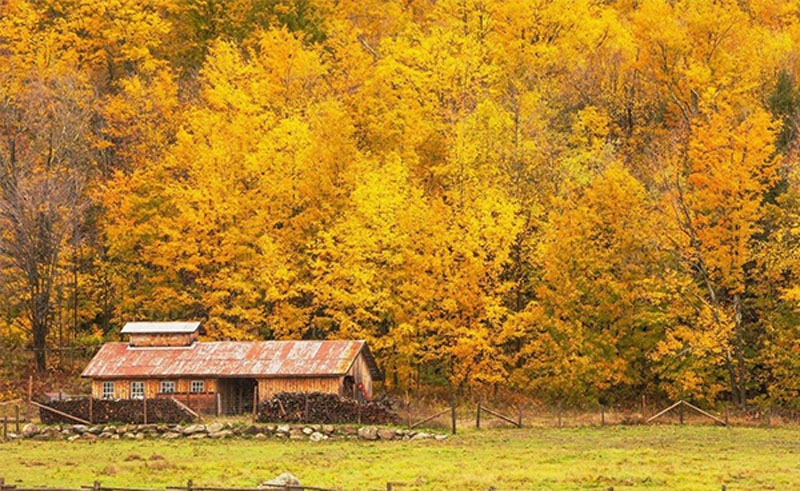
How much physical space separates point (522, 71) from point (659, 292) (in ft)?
88.8

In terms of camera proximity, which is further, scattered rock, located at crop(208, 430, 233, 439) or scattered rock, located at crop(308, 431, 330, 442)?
scattered rock, located at crop(208, 430, 233, 439)

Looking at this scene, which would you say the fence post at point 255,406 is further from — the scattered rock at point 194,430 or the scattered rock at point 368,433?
the scattered rock at point 368,433

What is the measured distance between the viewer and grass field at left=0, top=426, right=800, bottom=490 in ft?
130

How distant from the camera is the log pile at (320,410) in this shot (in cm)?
5825

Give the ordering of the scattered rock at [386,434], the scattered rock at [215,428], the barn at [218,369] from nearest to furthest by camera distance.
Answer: the scattered rock at [386,434] → the scattered rock at [215,428] → the barn at [218,369]

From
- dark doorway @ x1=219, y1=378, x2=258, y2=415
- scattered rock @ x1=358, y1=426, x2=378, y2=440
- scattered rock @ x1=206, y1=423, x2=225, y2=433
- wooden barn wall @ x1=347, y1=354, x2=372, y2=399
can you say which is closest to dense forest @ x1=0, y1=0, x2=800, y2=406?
wooden barn wall @ x1=347, y1=354, x2=372, y2=399

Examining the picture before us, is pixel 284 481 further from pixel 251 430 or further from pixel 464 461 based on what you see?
pixel 251 430

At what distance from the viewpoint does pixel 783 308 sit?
65.4 meters

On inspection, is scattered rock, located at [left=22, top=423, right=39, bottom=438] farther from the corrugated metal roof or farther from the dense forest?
the dense forest

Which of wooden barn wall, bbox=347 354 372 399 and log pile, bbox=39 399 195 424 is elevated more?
wooden barn wall, bbox=347 354 372 399

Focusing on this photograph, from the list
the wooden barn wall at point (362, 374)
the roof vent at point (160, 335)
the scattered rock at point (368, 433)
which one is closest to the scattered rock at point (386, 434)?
the scattered rock at point (368, 433)

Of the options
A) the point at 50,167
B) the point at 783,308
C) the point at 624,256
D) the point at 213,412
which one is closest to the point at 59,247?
the point at 50,167

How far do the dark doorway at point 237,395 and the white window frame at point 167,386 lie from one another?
2398 mm

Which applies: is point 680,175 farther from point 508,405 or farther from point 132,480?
point 132,480
